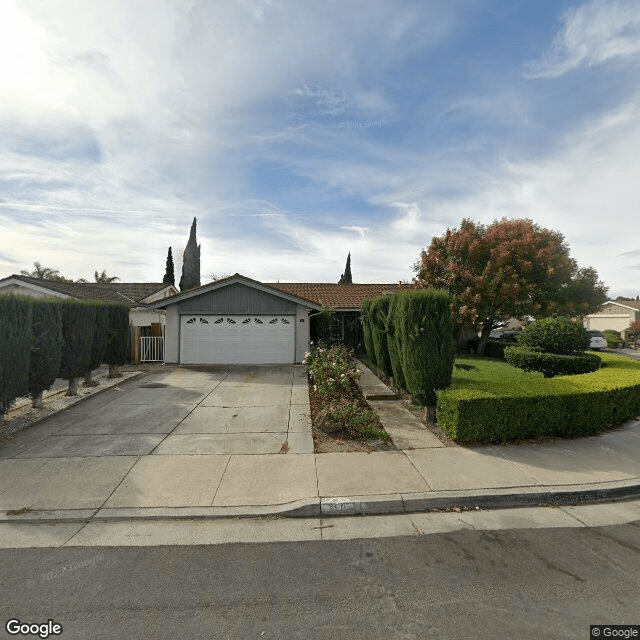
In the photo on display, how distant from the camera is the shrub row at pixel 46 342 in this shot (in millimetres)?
6930

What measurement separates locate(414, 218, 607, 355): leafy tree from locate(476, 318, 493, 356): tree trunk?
0.36ft

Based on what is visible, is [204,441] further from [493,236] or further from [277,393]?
[493,236]

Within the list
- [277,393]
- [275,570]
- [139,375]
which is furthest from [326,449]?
[139,375]

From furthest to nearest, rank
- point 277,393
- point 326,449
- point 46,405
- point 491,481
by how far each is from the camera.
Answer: point 277,393, point 46,405, point 326,449, point 491,481

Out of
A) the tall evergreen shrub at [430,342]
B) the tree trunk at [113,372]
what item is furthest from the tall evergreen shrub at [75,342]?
the tall evergreen shrub at [430,342]

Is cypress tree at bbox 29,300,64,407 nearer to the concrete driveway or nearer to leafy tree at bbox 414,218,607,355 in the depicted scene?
the concrete driveway

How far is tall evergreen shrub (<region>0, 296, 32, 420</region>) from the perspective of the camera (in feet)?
22.3

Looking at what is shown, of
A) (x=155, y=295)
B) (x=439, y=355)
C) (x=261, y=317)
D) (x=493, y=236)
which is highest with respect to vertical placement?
(x=493, y=236)

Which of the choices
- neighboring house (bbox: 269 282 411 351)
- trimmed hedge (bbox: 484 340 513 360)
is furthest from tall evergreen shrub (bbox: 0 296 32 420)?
trimmed hedge (bbox: 484 340 513 360)

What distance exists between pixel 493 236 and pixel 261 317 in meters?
12.1

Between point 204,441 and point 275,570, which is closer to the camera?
point 275,570

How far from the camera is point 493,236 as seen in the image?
17.5 metres

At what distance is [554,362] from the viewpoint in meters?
11.0

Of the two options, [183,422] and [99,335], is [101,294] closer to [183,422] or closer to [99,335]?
[99,335]
